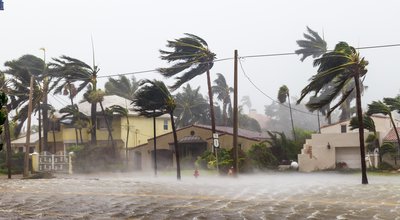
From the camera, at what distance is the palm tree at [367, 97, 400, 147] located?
3441 cm

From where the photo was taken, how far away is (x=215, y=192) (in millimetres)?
20234

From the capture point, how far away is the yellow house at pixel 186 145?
43531 mm

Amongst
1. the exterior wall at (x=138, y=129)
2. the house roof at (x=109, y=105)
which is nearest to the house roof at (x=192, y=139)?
the exterior wall at (x=138, y=129)

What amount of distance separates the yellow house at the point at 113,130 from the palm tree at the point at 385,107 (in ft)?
78.4

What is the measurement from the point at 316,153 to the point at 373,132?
444 centimetres

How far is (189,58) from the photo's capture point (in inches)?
1410

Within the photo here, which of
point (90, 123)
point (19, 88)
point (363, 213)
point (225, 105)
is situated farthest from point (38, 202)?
point (225, 105)

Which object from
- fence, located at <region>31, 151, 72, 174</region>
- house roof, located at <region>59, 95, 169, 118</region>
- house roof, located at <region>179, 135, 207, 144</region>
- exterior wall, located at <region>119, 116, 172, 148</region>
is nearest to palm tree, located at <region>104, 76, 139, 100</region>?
house roof, located at <region>59, 95, 169, 118</region>

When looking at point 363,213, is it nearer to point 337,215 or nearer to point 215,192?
point 337,215

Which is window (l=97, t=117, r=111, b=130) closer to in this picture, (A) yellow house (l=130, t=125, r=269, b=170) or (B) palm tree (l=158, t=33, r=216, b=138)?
(A) yellow house (l=130, t=125, r=269, b=170)

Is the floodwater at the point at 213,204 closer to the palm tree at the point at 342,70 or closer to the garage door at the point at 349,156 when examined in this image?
the palm tree at the point at 342,70

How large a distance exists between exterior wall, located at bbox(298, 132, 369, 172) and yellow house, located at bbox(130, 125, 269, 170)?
599 centimetres

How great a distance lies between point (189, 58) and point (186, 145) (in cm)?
1188

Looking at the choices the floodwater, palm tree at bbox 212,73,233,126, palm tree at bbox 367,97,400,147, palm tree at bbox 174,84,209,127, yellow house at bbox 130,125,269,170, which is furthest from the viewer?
palm tree at bbox 212,73,233,126
